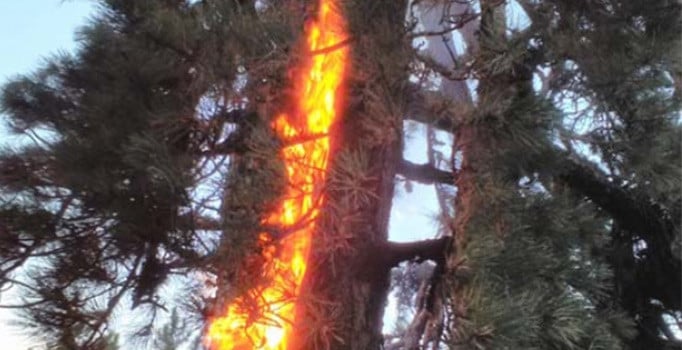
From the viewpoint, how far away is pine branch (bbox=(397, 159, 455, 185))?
82 centimetres

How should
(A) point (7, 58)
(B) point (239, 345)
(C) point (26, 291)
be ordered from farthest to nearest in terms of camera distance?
(A) point (7, 58)
(C) point (26, 291)
(B) point (239, 345)

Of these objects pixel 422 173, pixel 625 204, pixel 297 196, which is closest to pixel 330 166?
pixel 297 196

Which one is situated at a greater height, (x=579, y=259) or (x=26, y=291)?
(x=579, y=259)

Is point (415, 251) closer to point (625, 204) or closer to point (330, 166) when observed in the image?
point (330, 166)

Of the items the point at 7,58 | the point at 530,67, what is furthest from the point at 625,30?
the point at 7,58

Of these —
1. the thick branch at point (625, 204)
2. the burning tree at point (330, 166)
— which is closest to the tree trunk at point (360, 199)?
the burning tree at point (330, 166)

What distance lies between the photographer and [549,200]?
83 centimetres

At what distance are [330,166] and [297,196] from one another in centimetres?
4

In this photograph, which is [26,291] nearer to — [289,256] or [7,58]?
[289,256]

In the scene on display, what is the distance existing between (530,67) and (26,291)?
0.59 metres

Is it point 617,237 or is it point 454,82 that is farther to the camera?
point 617,237

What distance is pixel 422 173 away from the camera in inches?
34.2

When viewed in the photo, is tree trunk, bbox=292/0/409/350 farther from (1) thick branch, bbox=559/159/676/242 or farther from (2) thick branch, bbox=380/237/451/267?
(1) thick branch, bbox=559/159/676/242

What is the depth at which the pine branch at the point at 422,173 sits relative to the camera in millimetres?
821
